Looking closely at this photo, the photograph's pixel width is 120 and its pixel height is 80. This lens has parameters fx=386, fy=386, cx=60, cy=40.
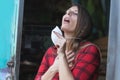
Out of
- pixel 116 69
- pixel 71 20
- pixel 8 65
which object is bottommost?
pixel 8 65

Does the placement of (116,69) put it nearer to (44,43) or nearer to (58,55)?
(58,55)

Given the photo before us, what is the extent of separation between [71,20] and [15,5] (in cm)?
69

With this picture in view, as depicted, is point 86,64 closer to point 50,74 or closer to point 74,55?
point 74,55

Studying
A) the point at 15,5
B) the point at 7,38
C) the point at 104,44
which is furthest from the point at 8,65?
the point at 104,44

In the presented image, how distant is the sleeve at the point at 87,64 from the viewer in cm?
232

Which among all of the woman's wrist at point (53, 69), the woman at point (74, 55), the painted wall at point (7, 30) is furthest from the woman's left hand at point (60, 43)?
the painted wall at point (7, 30)

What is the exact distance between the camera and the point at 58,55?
7.79ft

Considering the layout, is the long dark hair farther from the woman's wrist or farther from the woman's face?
the woman's wrist

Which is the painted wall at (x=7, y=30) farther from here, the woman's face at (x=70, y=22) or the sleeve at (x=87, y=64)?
the sleeve at (x=87, y=64)

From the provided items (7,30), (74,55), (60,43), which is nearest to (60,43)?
(60,43)

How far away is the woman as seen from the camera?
2.32 metres

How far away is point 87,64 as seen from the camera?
234 cm

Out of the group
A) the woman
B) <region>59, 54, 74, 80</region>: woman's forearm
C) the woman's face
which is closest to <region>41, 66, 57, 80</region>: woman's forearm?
the woman

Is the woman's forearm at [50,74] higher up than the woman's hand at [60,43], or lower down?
lower down
